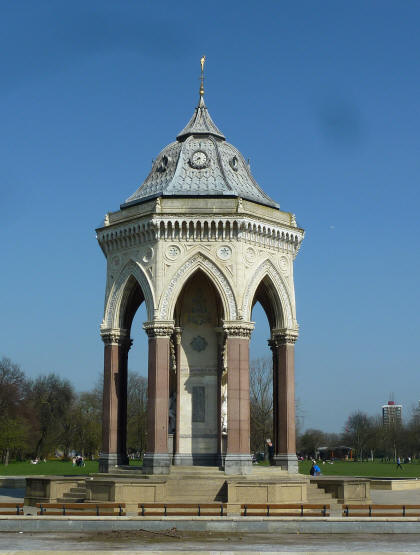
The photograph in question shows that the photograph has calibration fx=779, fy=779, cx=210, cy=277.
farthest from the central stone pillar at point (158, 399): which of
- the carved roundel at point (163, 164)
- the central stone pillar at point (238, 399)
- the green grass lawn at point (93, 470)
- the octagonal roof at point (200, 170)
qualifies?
the green grass lawn at point (93, 470)

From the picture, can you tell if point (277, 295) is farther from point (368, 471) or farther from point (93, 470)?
point (368, 471)

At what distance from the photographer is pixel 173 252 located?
29.4 metres

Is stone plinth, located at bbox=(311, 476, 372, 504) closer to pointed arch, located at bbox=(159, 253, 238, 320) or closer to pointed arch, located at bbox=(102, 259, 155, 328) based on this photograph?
pointed arch, located at bbox=(159, 253, 238, 320)

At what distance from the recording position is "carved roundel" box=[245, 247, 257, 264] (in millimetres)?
29625

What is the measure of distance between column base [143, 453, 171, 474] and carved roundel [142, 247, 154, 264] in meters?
7.30

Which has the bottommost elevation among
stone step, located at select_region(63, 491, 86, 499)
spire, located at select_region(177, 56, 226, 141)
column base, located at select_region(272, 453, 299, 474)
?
stone step, located at select_region(63, 491, 86, 499)

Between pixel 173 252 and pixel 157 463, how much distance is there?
777cm

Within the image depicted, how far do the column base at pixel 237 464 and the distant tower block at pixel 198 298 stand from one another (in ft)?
0.12

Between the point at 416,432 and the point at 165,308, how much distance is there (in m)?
86.3

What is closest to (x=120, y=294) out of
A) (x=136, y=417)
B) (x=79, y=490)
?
(x=79, y=490)

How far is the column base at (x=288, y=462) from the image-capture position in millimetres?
29828

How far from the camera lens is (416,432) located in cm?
10738

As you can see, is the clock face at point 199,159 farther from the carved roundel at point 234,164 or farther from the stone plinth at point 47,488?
the stone plinth at point 47,488

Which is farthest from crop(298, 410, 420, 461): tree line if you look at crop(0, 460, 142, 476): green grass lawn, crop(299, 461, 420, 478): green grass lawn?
crop(0, 460, 142, 476): green grass lawn
